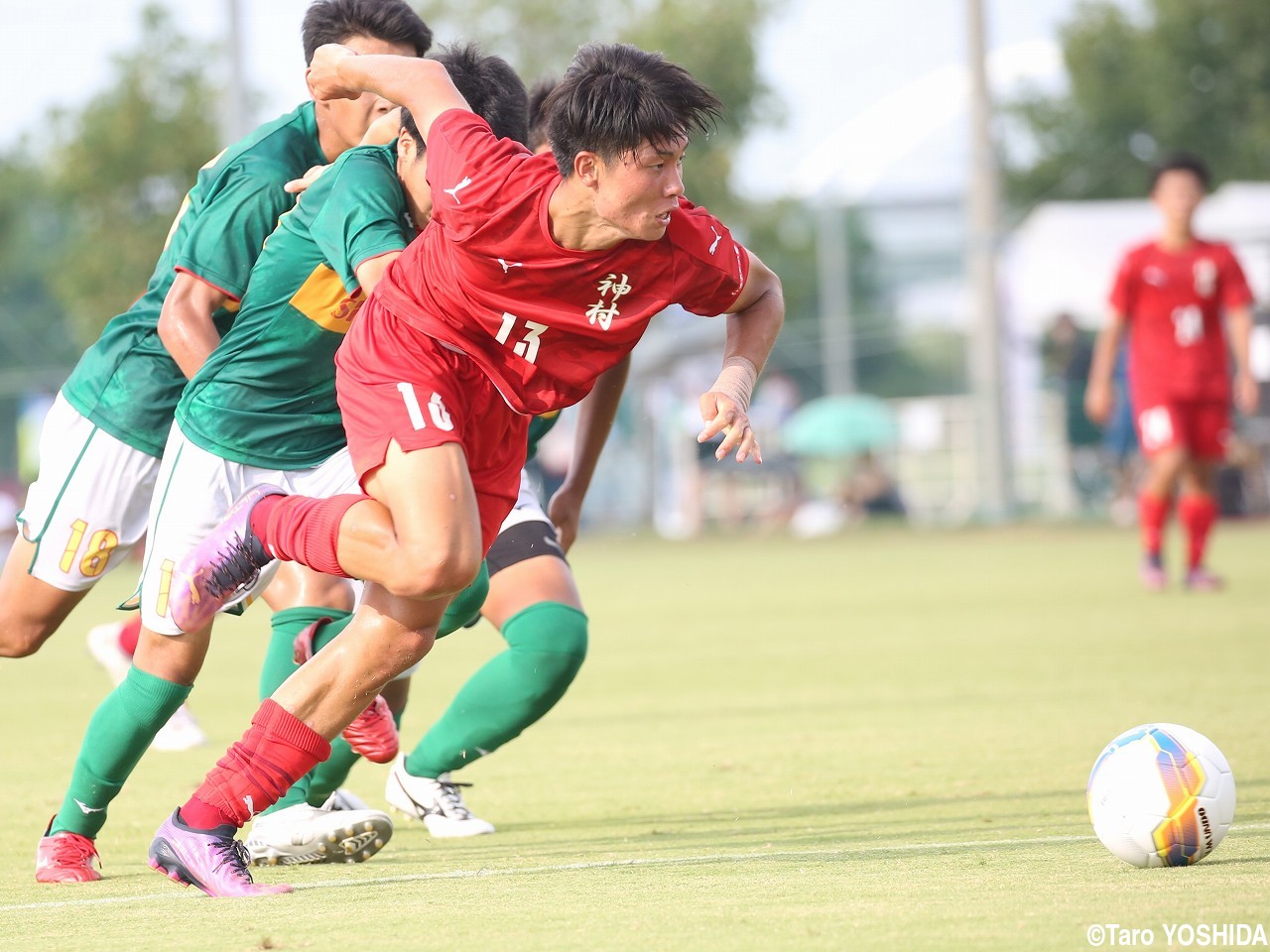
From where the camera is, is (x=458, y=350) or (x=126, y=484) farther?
(x=126, y=484)

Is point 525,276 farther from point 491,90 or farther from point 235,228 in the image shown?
point 235,228

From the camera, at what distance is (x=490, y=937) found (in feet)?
11.8

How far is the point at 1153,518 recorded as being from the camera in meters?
12.7

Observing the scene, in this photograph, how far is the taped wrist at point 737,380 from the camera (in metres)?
4.32

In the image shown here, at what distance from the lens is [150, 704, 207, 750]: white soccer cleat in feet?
24.2

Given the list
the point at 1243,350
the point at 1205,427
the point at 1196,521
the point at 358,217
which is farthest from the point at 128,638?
the point at 1243,350

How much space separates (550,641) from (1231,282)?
8461mm

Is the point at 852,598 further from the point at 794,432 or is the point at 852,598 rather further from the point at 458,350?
the point at 794,432

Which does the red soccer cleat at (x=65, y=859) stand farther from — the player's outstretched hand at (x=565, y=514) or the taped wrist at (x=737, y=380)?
the taped wrist at (x=737, y=380)

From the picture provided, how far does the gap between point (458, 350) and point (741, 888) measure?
139cm

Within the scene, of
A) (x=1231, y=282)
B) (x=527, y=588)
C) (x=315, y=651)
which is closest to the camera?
(x=315, y=651)

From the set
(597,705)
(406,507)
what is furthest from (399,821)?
(597,705)

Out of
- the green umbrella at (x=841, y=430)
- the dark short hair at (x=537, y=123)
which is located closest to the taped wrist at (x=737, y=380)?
the dark short hair at (x=537, y=123)

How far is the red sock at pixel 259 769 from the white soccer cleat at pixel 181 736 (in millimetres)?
3143
